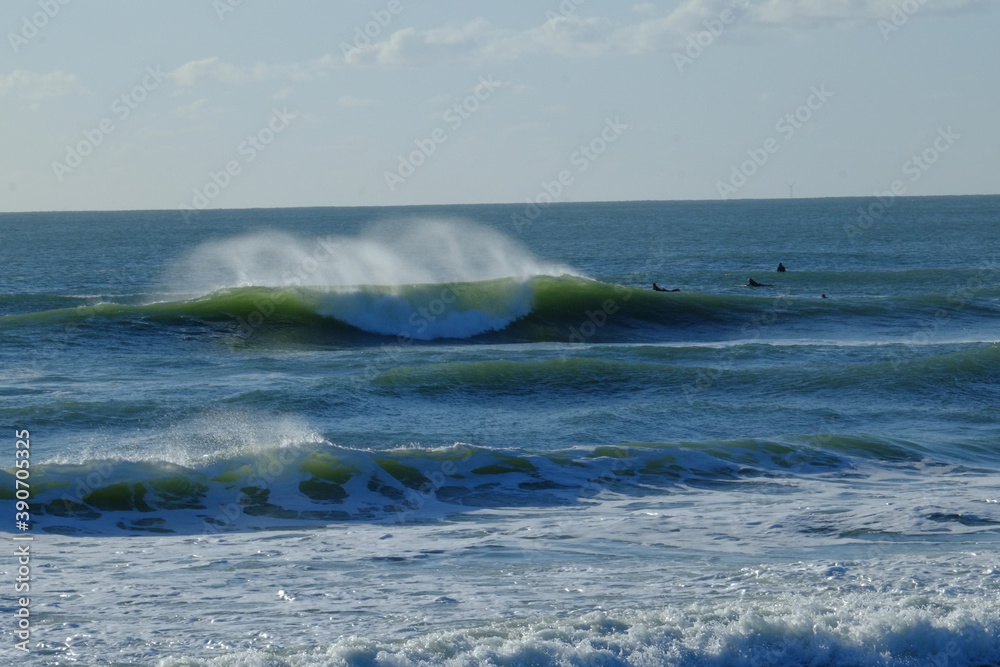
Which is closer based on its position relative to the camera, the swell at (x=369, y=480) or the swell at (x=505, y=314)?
the swell at (x=369, y=480)

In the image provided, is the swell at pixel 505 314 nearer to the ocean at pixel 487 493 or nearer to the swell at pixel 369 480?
the ocean at pixel 487 493

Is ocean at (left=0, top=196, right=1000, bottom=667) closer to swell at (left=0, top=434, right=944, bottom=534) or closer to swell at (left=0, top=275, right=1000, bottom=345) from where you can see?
swell at (left=0, top=434, right=944, bottom=534)

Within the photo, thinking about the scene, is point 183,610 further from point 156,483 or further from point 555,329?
point 555,329

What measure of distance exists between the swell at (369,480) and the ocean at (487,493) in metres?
0.04

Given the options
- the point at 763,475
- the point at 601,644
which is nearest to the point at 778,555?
the point at 601,644

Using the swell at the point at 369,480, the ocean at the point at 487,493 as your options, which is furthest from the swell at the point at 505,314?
the swell at the point at 369,480

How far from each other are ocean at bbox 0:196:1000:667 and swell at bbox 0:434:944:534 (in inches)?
1.5

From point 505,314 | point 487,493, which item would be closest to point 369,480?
point 487,493

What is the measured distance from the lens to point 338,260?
100ft

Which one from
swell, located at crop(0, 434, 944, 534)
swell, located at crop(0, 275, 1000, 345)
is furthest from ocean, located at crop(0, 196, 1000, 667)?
swell, located at crop(0, 275, 1000, 345)

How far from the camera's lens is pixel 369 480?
35.6 feet

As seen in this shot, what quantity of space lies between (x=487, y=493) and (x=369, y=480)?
116 centimetres

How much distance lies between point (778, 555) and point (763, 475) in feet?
10.7

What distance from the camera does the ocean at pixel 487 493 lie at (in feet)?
21.6
